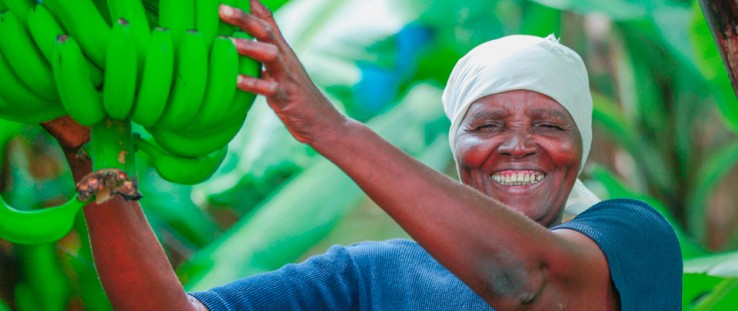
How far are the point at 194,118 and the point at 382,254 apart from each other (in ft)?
2.48

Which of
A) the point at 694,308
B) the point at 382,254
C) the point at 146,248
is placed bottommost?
the point at 694,308

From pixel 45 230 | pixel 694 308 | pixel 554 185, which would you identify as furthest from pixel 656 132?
pixel 45 230

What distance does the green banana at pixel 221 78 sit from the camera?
1.24 m

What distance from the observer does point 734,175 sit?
12.8ft

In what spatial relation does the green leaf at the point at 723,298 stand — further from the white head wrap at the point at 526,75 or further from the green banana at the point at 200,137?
the green banana at the point at 200,137

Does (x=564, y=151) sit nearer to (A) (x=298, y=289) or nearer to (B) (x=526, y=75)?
(B) (x=526, y=75)

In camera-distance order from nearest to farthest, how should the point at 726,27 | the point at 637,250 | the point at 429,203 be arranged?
the point at 429,203, the point at 726,27, the point at 637,250

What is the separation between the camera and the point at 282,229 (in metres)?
2.90

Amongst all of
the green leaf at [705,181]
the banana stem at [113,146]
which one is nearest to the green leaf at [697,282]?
the green leaf at [705,181]

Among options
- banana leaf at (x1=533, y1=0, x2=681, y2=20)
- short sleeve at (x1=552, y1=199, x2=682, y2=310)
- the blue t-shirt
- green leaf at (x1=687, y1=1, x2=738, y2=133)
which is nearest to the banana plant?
the blue t-shirt

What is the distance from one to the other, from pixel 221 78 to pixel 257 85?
5 cm

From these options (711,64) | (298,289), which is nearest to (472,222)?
(298,289)

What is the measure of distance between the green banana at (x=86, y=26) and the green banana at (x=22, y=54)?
0.05 meters

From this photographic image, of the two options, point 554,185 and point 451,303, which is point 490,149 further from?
point 451,303
